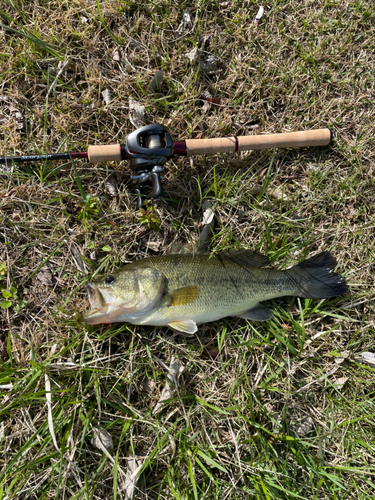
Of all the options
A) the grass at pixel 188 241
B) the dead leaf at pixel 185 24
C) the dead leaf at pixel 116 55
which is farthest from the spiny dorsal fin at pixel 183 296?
the dead leaf at pixel 185 24

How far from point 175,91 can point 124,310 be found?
2.50 m

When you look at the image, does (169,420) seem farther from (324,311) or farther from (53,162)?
(53,162)

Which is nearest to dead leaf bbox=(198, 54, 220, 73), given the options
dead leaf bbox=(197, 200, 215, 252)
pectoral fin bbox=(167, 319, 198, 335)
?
dead leaf bbox=(197, 200, 215, 252)

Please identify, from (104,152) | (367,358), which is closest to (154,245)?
(104,152)

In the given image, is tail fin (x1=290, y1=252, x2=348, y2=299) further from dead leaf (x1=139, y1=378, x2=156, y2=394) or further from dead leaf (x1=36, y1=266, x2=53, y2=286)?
dead leaf (x1=36, y1=266, x2=53, y2=286)

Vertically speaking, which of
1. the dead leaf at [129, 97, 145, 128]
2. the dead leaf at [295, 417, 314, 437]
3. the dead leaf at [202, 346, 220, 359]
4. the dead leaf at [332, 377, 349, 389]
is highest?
the dead leaf at [129, 97, 145, 128]

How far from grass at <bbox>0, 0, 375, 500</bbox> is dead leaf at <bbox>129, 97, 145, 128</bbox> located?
0.07 meters

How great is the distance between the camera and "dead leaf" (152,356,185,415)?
3.04 meters

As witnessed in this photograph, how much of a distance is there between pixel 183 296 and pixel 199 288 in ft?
0.56

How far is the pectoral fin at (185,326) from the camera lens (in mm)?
2980

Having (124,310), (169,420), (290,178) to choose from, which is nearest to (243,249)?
(290,178)

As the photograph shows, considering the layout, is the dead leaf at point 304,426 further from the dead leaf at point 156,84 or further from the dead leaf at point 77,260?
the dead leaf at point 156,84

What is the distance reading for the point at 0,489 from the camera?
2652mm

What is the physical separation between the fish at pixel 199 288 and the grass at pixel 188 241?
20 centimetres
